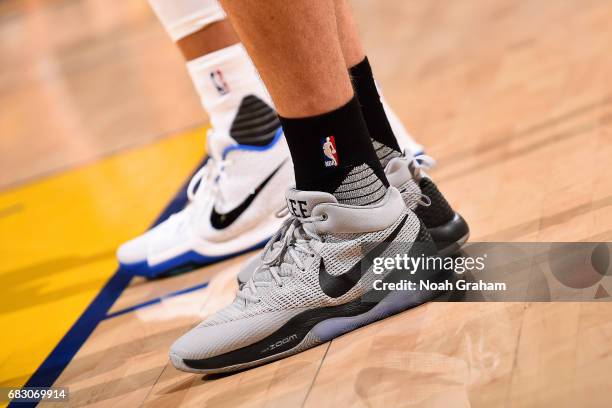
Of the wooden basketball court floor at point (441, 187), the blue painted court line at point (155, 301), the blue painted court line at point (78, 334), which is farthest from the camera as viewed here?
the blue painted court line at point (155, 301)

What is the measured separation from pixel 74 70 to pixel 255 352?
475 cm

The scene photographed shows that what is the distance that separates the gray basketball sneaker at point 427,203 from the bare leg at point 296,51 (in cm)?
16

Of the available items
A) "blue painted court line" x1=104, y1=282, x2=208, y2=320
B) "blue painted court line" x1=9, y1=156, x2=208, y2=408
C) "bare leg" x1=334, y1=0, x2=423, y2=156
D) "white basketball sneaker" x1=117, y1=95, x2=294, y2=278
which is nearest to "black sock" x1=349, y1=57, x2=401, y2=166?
"bare leg" x1=334, y1=0, x2=423, y2=156

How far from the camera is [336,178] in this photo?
3.22 feet

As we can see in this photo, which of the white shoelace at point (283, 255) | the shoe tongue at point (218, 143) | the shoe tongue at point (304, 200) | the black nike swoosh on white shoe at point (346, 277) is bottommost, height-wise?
the black nike swoosh on white shoe at point (346, 277)

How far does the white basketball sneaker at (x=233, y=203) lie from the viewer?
1.45m

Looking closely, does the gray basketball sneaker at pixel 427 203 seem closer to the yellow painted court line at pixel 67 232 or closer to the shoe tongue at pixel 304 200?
the shoe tongue at pixel 304 200

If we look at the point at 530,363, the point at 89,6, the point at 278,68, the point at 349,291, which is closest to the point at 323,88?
the point at 278,68

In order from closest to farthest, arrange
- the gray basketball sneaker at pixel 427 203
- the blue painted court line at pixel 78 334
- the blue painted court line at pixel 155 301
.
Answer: the gray basketball sneaker at pixel 427 203 → the blue painted court line at pixel 78 334 → the blue painted court line at pixel 155 301

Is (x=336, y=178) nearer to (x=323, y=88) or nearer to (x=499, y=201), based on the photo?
(x=323, y=88)

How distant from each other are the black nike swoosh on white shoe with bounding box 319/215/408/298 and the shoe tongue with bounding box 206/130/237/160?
53 cm

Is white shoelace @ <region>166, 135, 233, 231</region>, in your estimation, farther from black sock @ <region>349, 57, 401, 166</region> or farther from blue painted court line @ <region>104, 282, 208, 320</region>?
black sock @ <region>349, 57, 401, 166</region>

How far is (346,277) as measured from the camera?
3.28ft

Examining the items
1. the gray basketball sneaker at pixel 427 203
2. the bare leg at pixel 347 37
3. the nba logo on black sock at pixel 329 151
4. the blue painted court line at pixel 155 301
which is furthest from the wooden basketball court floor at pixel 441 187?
the bare leg at pixel 347 37
